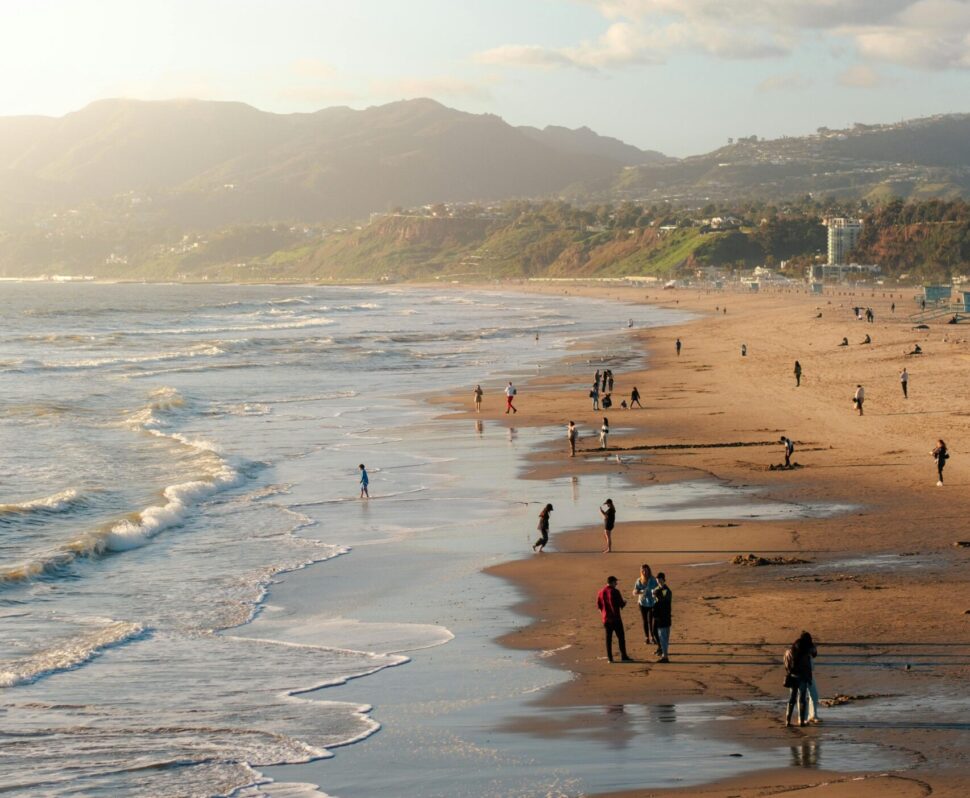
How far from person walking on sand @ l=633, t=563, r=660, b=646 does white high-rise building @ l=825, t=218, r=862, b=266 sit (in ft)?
514

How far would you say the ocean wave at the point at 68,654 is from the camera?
47.1 ft

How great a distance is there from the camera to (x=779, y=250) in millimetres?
189250

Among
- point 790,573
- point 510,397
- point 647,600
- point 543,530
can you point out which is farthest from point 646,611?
point 510,397

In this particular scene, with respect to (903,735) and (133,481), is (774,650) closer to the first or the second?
(903,735)

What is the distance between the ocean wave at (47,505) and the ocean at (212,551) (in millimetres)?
76

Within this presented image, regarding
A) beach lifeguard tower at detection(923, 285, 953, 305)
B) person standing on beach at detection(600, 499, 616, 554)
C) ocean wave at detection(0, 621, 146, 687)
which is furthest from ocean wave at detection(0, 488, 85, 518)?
beach lifeguard tower at detection(923, 285, 953, 305)

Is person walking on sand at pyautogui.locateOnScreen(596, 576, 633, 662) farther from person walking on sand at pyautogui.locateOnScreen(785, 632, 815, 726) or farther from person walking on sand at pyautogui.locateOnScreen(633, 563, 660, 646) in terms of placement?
person walking on sand at pyautogui.locateOnScreen(785, 632, 815, 726)

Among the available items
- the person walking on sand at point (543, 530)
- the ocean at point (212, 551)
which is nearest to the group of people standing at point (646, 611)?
the ocean at point (212, 551)

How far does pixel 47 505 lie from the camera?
25.6 meters

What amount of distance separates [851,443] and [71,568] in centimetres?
1806

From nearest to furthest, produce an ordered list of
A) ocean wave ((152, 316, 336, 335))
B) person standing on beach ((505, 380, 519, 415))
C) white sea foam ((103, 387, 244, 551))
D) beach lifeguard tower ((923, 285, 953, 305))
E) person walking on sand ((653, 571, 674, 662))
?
1. person walking on sand ((653, 571, 674, 662))
2. white sea foam ((103, 387, 244, 551))
3. person standing on beach ((505, 380, 519, 415))
4. beach lifeguard tower ((923, 285, 953, 305))
5. ocean wave ((152, 316, 336, 335))

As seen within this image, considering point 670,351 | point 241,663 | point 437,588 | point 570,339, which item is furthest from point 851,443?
point 570,339

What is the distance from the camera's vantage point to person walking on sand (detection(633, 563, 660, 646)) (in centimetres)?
1480

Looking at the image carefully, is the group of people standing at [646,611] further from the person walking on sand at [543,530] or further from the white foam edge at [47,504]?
the white foam edge at [47,504]
